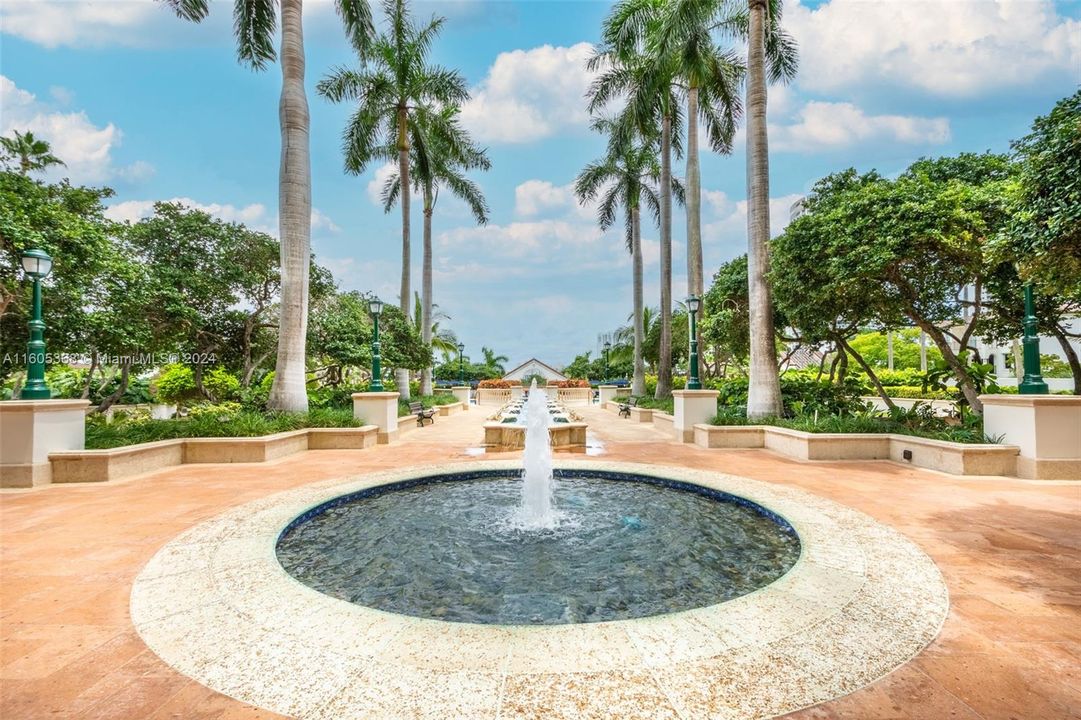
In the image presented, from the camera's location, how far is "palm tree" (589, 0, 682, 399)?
16.0m

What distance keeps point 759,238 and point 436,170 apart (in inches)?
630

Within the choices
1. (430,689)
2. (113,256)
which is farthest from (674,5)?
(430,689)

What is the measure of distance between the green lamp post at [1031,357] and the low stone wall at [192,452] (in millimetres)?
13206

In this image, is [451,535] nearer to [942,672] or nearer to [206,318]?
[942,672]

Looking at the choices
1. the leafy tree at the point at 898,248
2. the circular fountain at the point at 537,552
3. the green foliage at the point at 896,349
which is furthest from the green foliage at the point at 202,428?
the green foliage at the point at 896,349

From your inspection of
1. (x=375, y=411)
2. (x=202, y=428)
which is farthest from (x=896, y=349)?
(x=202, y=428)

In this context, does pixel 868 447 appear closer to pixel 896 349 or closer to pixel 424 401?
pixel 424 401

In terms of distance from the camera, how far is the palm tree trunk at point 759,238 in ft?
38.4

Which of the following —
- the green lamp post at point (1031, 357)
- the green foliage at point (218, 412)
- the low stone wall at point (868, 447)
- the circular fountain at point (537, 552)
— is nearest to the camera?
the circular fountain at point (537, 552)

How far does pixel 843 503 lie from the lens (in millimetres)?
6238

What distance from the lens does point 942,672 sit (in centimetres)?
262

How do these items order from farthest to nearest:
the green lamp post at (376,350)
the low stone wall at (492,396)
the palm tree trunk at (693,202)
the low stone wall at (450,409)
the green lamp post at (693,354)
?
1. the low stone wall at (492,396)
2. the low stone wall at (450,409)
3. the palm tree trunk at (693,202)
4. the green lamp post at (376,350)
5. the green lamp post at (693,354)

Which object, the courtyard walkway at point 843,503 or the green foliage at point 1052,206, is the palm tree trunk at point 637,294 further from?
the green foliage at point 1052,206

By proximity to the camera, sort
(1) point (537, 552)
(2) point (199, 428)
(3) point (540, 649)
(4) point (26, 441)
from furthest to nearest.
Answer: (2) point (199, 428) < (4) point (26, 441) < (1) point (537, 552) < (3) point (540, 649)
